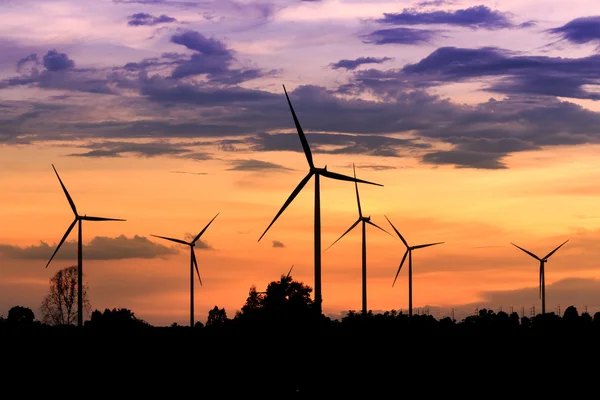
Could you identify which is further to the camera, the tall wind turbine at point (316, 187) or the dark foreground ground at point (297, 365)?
the dark foreground ground at point (297, 365)

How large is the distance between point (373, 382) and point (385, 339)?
35669 millimetres

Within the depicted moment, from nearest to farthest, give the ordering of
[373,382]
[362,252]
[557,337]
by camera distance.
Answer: [373,382] → [362,252] → [557,337]

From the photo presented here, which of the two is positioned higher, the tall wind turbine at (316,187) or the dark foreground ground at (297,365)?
the tall wind turbine at (316,187)

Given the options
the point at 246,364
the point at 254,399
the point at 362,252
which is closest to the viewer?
the point at 254,399

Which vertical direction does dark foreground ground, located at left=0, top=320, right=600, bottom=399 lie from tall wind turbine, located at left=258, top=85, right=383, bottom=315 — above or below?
below

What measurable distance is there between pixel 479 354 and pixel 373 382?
107ft

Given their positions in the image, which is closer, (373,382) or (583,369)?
(373,382)

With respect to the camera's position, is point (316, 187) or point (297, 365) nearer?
point (316, 187)

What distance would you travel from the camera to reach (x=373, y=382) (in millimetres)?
91938

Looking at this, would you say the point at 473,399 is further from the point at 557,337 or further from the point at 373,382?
the point at 557,337

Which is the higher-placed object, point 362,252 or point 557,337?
point 362,252

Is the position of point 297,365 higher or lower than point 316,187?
lower

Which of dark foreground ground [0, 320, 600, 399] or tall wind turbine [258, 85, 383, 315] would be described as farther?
dark foreground ground [0, 320, 600, 399]

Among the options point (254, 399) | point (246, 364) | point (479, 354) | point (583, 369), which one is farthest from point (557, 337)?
point (254, 399)
